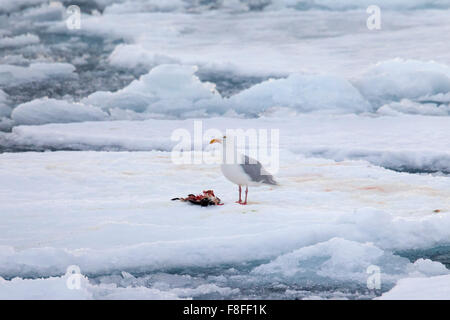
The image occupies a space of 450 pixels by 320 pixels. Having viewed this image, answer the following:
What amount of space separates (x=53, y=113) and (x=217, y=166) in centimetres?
515

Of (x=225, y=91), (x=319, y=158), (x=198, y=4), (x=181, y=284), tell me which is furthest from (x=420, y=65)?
(x=198, y=4)

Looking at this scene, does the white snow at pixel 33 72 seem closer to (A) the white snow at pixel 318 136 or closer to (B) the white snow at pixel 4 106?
(B) the white snow at pixel 4 106

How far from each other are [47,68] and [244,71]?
484 cm

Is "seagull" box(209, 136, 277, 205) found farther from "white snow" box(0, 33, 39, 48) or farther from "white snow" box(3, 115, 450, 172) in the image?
"white snow" box(0, 33, 39, 48)

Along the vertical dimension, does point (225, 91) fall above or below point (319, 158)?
above

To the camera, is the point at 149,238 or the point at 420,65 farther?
the point at 420,65

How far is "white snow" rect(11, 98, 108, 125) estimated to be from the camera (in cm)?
1220

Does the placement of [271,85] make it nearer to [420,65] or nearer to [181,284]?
[420,65]

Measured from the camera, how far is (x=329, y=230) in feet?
17.7

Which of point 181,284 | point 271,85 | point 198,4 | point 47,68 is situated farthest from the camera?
point 198,4

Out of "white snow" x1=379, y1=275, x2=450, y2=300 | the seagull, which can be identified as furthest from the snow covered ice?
the seagull

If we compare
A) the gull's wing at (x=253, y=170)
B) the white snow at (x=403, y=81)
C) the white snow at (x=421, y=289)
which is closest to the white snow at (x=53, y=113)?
the white snow at (x=403, y=81)

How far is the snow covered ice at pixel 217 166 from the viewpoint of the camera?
4941mm

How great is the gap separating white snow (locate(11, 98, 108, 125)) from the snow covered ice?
3 cm
